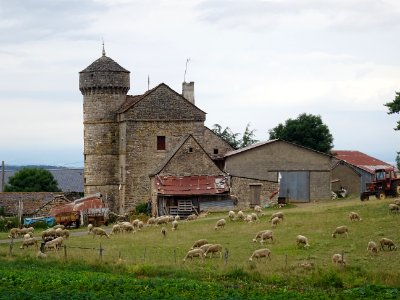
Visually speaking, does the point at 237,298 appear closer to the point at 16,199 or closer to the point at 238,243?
the point at 238,243

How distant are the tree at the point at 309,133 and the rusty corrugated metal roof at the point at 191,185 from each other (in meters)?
29.5

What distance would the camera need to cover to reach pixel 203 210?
60094 millimetres

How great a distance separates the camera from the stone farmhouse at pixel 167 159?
61.0 m

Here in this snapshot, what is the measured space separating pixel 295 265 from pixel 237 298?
6.80 m

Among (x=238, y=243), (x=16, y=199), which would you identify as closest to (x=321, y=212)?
(x=238, y=243)

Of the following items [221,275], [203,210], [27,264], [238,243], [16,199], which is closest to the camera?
[221,275]

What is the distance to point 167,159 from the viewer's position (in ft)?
203

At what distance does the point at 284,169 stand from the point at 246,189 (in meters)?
4.07

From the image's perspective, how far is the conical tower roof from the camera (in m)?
66.6

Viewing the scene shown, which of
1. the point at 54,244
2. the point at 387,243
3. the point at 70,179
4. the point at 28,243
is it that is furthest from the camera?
the point at 70,179

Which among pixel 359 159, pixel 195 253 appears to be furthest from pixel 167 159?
pixel 359 159

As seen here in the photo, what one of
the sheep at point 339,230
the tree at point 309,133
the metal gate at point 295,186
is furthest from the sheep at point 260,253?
the tree at point 309,133

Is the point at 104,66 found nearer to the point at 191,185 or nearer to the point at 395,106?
the point at 191,185

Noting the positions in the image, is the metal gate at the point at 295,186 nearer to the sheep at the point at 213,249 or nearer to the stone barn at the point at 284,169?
the stone barn at the point at 284,169
